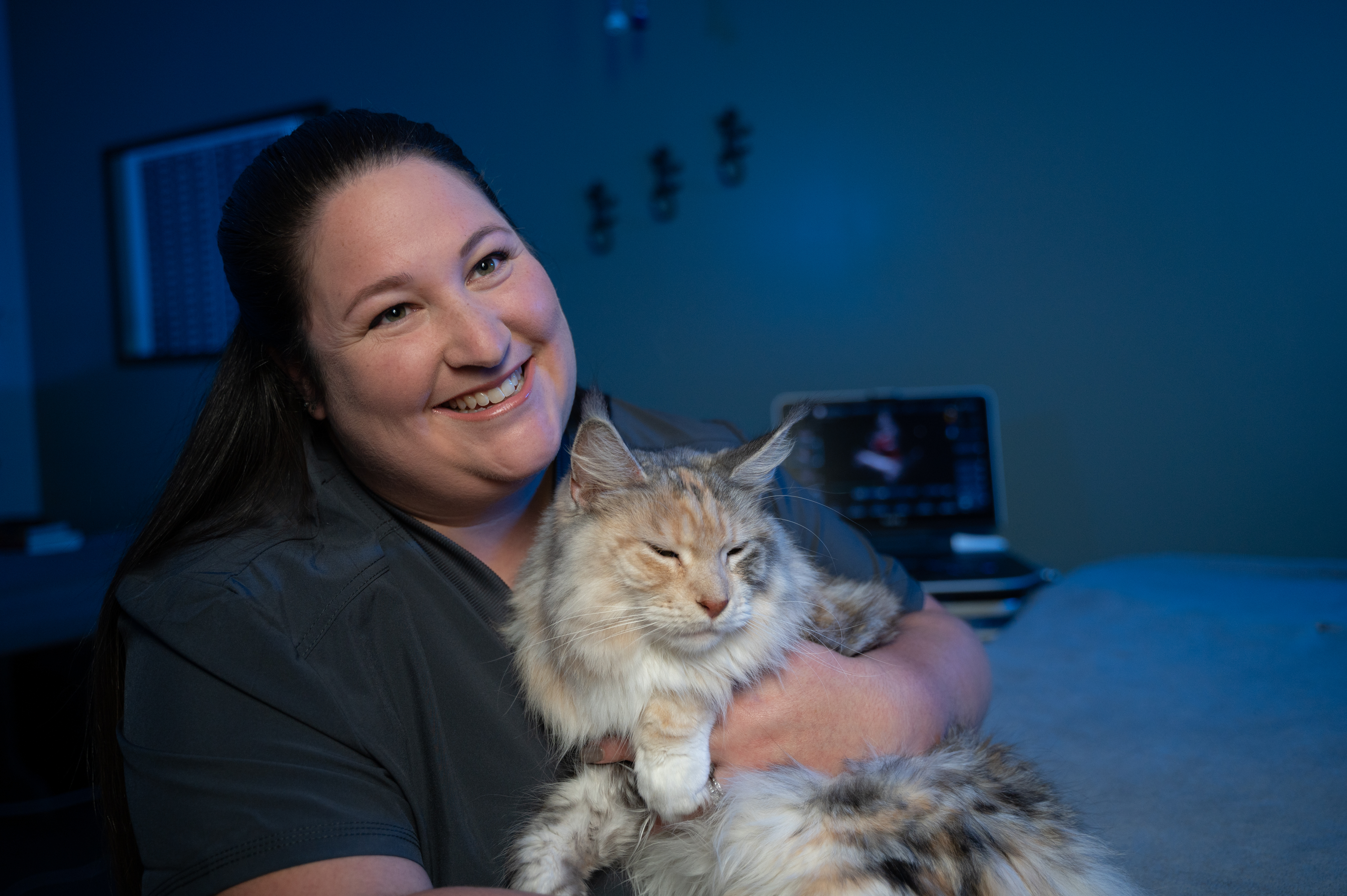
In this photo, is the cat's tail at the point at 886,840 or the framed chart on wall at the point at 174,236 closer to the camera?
the cat's tail at the point at 886,840

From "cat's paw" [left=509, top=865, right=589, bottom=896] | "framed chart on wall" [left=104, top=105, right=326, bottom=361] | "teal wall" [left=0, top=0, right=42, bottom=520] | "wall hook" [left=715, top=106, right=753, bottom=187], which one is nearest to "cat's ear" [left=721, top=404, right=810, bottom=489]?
"cat's paw" [left=509, top=865, right=589, bottom=896]

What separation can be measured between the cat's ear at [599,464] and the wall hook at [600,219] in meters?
2.79

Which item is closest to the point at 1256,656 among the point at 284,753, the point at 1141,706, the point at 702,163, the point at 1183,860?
the point at 1141,706

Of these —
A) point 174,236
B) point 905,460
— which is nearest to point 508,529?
point 905,460

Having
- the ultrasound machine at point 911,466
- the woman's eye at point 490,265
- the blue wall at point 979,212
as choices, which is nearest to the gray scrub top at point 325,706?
the woman's eye at point 490,265

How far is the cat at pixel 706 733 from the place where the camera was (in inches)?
38.9

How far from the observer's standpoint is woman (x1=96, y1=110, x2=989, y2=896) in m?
0.95

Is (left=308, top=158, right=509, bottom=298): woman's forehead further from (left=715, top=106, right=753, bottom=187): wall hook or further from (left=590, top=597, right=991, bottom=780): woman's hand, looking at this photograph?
(left=715, top=106, right=753, bottom=187): wall hook

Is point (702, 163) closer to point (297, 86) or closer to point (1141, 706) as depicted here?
point (297, 86)

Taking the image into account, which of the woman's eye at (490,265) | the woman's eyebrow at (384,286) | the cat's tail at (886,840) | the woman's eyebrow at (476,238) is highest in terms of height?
the woman's eyebrow at (476,238)

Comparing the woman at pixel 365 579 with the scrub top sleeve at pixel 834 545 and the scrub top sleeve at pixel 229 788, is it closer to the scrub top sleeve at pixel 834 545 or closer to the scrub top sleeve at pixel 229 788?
the scrub top sleeve at pixel 229 788

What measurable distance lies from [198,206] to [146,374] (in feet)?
3.55

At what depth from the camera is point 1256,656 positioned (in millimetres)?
1877

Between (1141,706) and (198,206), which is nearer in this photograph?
(1141,706)
